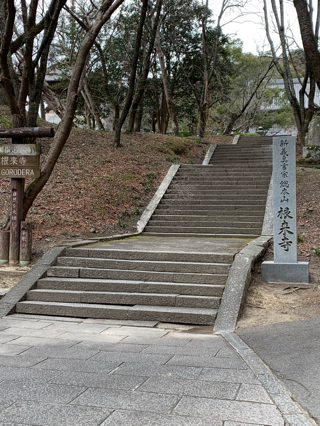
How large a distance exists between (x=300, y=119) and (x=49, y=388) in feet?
55.1

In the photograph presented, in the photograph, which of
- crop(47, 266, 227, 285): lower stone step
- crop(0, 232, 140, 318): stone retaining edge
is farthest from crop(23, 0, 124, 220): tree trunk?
crop(47, 266, 227, 285): lower stone step

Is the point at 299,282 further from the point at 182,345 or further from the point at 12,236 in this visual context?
the point at 12,236

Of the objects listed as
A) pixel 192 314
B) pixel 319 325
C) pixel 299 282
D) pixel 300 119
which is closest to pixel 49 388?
pixel 192 314

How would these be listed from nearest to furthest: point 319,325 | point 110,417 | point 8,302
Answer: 1. point 110,417
2. point 319,325
3. point 8,302

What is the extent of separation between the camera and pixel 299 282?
7578 mm

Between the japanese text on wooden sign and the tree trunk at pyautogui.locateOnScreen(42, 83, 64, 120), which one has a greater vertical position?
the tree trunk at pyautogui.locateOnScreen(42, 83, 64, 120)

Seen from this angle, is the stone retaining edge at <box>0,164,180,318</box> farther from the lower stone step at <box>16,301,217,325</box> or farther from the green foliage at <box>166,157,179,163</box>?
the green foliage at <box>166,157,179,163</box>

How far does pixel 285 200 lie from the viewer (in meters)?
7.79

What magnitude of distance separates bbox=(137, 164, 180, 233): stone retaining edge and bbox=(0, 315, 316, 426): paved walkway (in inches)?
262

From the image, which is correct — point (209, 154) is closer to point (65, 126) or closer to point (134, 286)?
point (65, 126)

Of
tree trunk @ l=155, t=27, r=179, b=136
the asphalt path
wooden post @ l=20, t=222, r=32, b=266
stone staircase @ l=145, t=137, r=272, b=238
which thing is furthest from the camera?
tree trunk @ l=155, t=27, r=179, b=136

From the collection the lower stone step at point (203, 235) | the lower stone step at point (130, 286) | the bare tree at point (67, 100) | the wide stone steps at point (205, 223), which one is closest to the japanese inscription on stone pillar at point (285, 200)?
the lower stone step at point (130, 286)

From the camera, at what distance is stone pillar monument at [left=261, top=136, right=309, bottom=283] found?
7664 mm

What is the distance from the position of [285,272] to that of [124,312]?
9.84 ft
